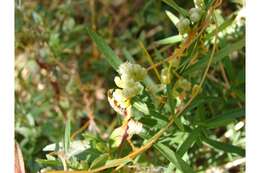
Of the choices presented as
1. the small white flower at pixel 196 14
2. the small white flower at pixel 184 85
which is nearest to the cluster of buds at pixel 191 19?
the small white flower at pixel 196 14

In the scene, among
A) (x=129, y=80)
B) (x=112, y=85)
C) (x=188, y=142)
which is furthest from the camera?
(x=112, y=85)

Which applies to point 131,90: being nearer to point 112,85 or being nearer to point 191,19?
point 191,19

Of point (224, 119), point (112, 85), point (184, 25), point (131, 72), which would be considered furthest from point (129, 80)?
point (112, 85)

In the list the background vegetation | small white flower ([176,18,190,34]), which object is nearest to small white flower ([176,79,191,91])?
the background vegetation

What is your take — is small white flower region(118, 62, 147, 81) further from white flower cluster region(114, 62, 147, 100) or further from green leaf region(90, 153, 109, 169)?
green leaf region(90, 153, 109, 169)

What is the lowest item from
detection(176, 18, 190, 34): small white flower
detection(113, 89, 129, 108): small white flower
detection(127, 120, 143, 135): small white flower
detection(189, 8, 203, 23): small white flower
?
detection(127, 120, 143, 135): small white flower
